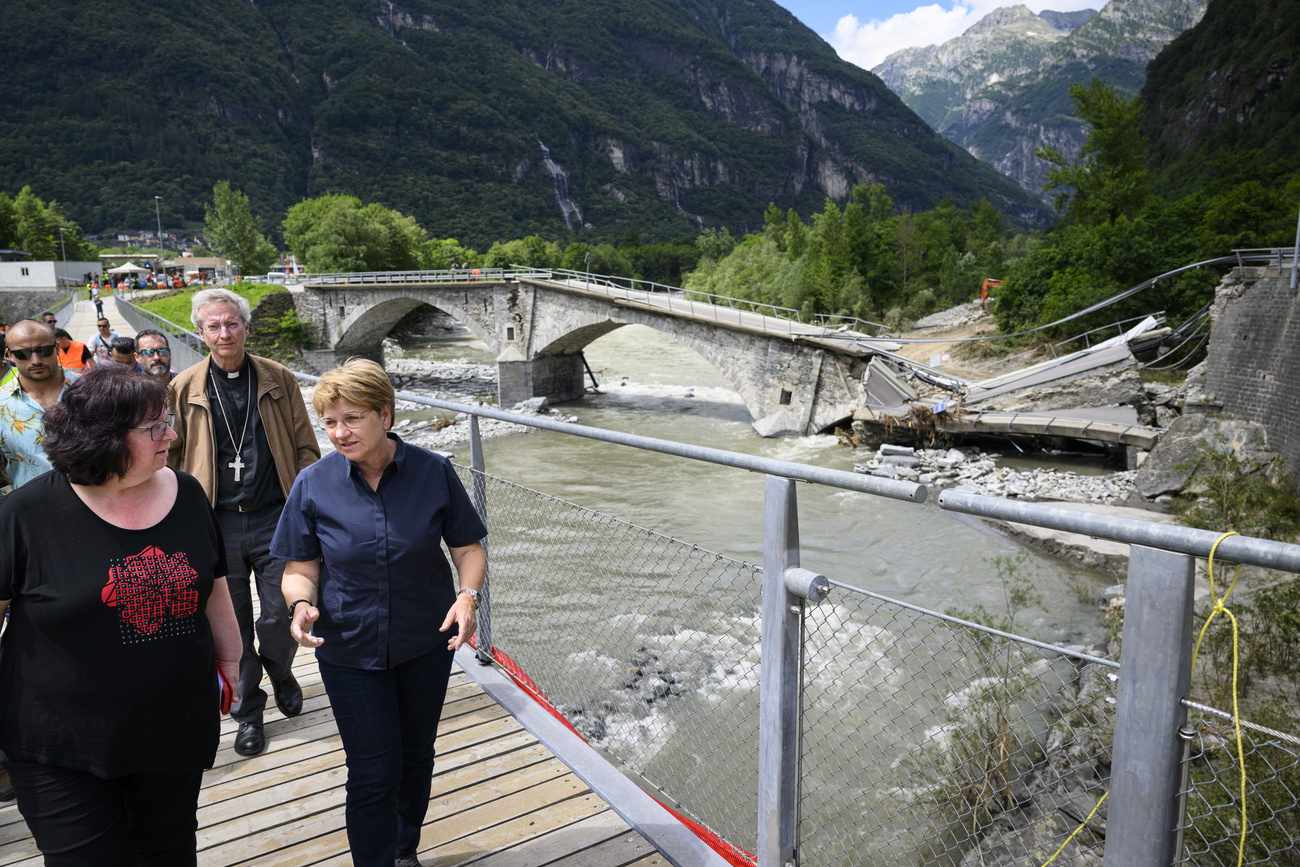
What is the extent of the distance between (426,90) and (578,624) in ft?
496

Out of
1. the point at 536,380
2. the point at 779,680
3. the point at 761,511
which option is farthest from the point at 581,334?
the point at 779,680

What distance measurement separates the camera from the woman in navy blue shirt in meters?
2.06

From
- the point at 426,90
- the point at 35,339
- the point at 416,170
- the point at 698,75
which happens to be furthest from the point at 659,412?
the point at 698,75

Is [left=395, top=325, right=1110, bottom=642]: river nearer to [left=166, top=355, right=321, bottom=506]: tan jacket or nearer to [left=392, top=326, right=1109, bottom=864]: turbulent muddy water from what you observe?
[left=392, top=326, right=1109, bottom=864]: turbulent muddy water

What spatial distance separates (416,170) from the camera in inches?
4852

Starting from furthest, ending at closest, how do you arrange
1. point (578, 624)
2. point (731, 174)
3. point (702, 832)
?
point (731, 174) → point (578, 624) → point (702, 832)

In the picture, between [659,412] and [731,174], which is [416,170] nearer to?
[731,174]

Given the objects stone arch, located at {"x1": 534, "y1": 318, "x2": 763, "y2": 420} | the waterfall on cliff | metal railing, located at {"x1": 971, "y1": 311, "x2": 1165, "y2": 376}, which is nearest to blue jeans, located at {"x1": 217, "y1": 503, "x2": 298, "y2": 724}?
stone arch, located at {"x1": 534, "y1": 318, "x2": 763, "y2": 420}

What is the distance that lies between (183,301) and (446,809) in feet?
135

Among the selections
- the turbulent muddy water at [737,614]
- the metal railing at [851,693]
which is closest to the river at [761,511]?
the turbulent muddy water at [737,614]

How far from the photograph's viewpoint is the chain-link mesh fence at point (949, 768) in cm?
431

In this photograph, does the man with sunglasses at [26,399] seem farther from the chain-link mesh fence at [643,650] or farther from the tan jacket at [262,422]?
the chain-link mesh fence at [643,650]

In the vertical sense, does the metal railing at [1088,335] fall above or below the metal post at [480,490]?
above

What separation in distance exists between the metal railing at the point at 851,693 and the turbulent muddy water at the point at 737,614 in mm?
37
